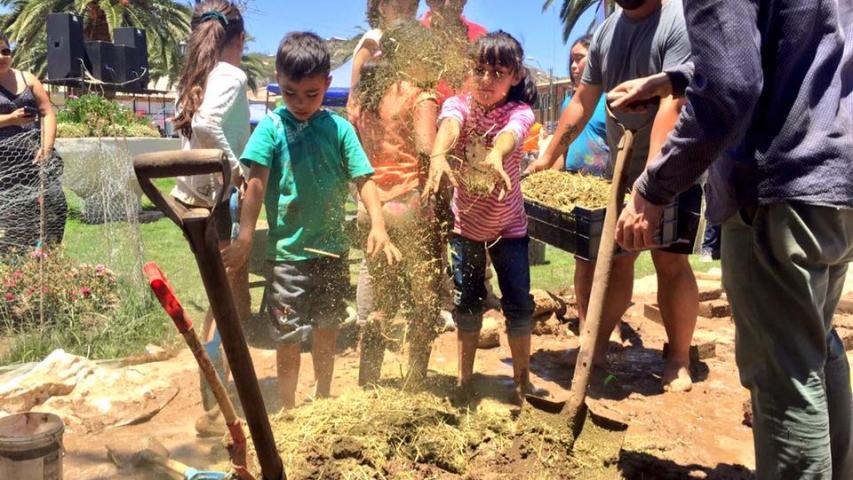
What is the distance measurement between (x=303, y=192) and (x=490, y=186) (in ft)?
3.21

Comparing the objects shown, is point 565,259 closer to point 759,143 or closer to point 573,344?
point 573,344

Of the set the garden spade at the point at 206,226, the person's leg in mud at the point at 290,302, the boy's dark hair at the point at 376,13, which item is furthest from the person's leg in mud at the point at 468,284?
the garden spade at the point at 206,226

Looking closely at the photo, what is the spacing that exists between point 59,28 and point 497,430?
411 inches

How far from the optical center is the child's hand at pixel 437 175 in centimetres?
358

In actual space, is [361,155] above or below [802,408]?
above

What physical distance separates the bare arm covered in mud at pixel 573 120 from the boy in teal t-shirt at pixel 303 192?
4.24 ft

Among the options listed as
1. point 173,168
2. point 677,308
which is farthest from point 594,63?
point 173,168

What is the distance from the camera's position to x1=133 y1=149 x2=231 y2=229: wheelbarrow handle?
161 cm

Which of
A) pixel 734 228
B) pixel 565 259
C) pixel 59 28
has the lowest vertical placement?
pixel 565 259

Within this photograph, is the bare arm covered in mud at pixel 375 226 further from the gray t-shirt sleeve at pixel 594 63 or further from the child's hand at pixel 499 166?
the gray t-shirt sleeve at pixel 594 63

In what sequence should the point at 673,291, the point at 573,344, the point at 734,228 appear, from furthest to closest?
the point at 573,344 → the point at 673,291 → the point at 734,228

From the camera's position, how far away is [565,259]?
855cm

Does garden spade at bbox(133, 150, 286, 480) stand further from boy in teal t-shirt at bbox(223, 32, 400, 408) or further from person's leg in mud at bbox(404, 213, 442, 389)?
person's leg in mud at bbox(404, 213, 442, 389)

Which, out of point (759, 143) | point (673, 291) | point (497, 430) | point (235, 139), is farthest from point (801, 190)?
point (235, 139)
